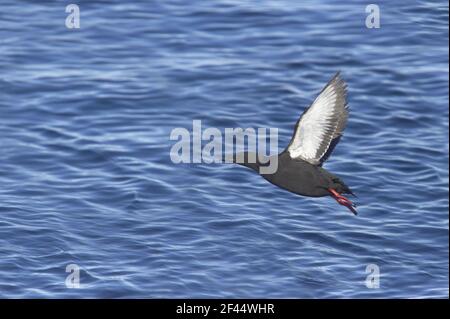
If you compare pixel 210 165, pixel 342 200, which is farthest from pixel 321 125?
pixel 210 165

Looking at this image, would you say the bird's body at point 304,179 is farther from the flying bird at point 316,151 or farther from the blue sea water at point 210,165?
the blue sea water at point 210,165

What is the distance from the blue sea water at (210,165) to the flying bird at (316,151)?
347 cm

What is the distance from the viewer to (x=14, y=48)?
25.0 meters

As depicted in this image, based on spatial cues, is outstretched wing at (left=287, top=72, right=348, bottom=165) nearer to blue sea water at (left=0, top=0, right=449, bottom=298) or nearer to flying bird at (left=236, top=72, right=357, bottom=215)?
flying bird at (left=236, top=72, right=357, bottom=215)

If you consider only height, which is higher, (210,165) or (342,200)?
(210,165)

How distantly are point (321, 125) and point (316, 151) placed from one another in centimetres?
29

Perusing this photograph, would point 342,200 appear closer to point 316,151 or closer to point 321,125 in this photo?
point 316,151

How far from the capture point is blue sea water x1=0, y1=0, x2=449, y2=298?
61.5ft

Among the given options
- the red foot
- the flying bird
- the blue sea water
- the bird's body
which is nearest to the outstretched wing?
the flying bird

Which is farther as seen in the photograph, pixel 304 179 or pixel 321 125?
pixel 321 125

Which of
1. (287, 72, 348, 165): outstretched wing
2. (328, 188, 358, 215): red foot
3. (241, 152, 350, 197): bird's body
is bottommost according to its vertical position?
(328, 188, 358, 215): red foot

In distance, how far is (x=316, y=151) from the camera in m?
15.2

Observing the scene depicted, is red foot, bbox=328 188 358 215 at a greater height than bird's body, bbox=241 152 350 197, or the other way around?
bird's body, bbox=241 152 350 197
